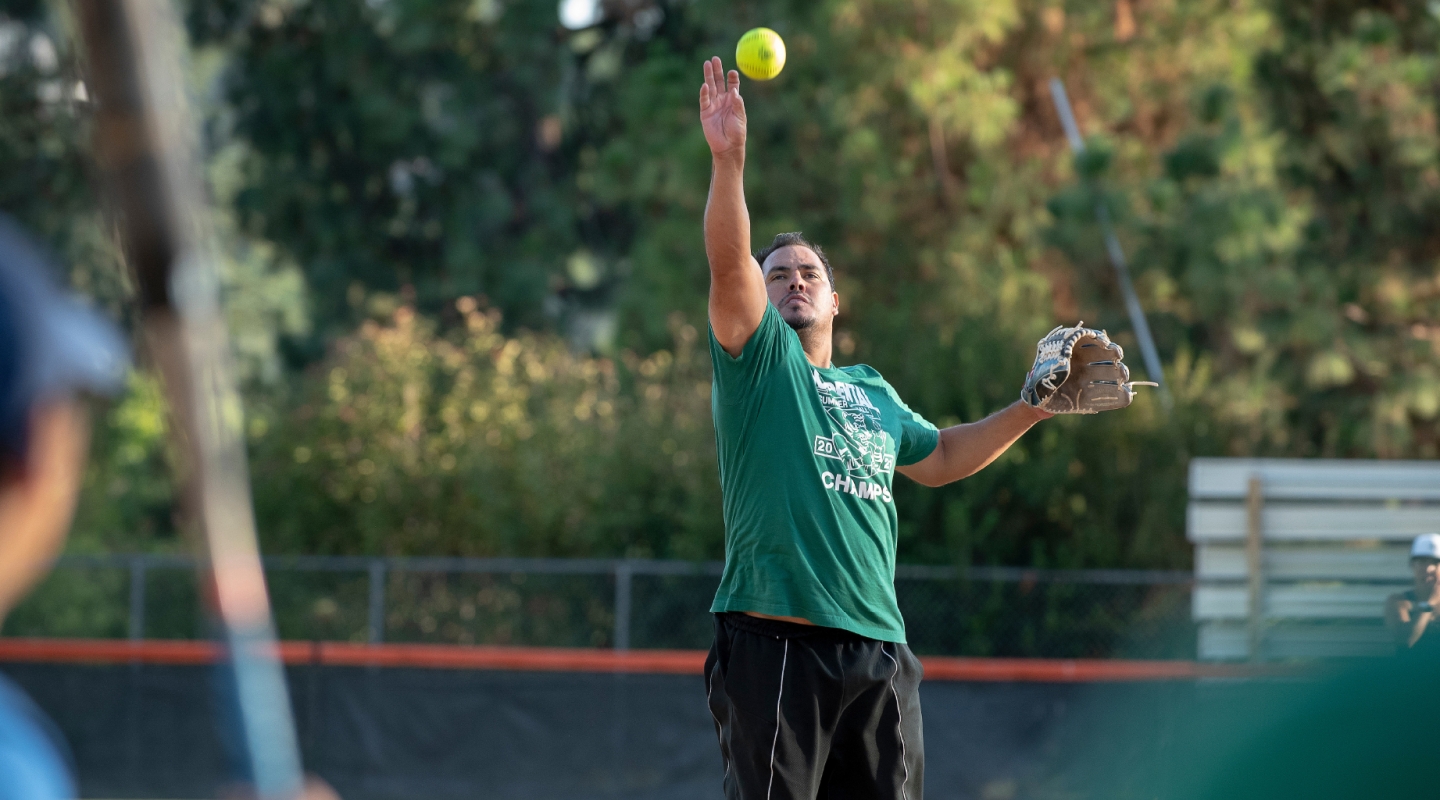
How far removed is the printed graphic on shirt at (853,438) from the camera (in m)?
4.02

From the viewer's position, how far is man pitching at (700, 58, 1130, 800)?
12.6 feet

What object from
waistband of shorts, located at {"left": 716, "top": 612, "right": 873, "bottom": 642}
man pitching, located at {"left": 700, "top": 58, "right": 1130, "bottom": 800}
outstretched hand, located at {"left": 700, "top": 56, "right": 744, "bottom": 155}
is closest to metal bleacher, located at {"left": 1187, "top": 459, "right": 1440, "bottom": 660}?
man pitching, located at {"left": 700, "top": 58, "right": 1130, "bottom": 800}

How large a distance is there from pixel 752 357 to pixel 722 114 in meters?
0.65

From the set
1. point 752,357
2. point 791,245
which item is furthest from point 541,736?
point 752,357

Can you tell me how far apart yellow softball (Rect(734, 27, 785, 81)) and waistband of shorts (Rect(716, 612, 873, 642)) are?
225cm

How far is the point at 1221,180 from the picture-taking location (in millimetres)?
14570

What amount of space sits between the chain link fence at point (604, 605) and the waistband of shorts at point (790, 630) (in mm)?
Result: 7301

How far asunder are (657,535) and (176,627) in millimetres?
4600

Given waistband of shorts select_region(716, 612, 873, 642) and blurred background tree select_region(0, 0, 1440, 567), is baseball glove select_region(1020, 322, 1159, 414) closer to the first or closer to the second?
waistband of shorts select_region(716, 612, 873, 642)

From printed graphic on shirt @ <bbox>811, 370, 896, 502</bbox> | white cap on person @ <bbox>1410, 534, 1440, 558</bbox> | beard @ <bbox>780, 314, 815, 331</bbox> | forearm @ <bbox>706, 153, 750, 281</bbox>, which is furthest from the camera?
white cap on person @ <bbox>1410, 534, 1440, 558</bbox>

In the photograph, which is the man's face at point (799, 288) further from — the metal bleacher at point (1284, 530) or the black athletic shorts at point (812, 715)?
the metal bleacher at point (1284, 530)

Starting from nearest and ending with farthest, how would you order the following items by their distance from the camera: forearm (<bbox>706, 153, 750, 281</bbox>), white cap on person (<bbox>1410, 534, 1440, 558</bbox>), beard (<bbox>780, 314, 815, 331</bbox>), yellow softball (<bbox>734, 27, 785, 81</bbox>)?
forearm (<bbox>706, 153, 750, 281</bbox>) < beard (<bbox>780, 314, 815, 331</bbox>) < yellow softball (<bbox>734, 27, 785, 81</bbox>) < white cap on person (<bbox>1410, 534, 1440, 558</bbox>)

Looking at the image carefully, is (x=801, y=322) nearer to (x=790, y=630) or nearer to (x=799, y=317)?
(x=799, y=317)

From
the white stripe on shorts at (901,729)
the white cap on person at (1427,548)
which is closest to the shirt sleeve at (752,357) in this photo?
the white stripe on shorts at (901,729)
